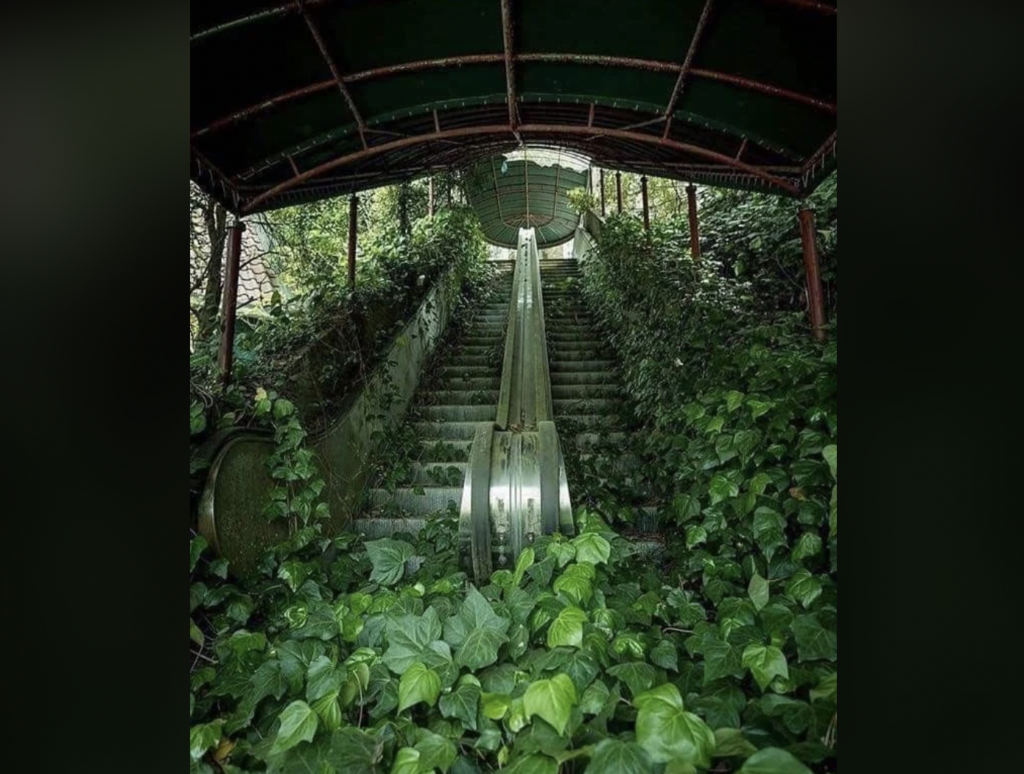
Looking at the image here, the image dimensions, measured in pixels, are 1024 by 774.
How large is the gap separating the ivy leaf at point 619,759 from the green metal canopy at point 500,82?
2.32 metres

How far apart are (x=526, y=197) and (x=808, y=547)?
13768 mm

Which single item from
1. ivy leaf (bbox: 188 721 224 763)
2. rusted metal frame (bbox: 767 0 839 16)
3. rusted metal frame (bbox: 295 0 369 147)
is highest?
rusted metal frame (bbox: 295 0 369 147)

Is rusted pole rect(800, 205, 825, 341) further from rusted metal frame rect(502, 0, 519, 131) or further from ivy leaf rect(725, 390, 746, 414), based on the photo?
rusted metal frame rect(502, 0, 519, 131)

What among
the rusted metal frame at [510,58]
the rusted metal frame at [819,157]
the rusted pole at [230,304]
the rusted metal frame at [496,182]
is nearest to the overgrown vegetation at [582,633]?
the rusted pole at [230,304]

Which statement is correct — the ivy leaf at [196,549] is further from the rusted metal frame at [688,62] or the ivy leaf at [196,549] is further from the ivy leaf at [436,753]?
the rusted metal frame at [688,62]

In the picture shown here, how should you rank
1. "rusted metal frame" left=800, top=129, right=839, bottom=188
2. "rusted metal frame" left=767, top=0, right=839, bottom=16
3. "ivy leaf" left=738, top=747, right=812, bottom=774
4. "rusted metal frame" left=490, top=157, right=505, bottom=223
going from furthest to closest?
"rusted metal frame" left=490, top=157, right=505, bottom=223
"rusted metal frame" left=800, top=129, right=839, bottom=188
"rusted metal frame" left=767, top=0, right=839, bottom=16
"ivy leaf" left=738, top=747, right=812, bottom=774

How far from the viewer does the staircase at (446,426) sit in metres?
3.93

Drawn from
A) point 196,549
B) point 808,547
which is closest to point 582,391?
point 808,547

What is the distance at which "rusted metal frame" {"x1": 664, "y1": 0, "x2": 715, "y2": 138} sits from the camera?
7.95 ft

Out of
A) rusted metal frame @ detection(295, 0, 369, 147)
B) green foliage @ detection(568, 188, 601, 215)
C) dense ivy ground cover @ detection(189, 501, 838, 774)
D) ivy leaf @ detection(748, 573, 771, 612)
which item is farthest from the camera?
green foliage @ detection(568, 188, 601, 215)

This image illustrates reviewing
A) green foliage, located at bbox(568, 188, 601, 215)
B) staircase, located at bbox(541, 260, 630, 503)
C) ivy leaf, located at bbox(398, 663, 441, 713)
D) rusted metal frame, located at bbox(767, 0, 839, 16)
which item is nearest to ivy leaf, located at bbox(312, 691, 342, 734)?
ivy leaf, located at bbox(398, 663, 441, 713)

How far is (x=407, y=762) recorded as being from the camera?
1.24 metres

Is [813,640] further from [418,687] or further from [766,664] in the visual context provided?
[418,687]

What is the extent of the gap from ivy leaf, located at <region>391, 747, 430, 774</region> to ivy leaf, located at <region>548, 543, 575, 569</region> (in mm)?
913
